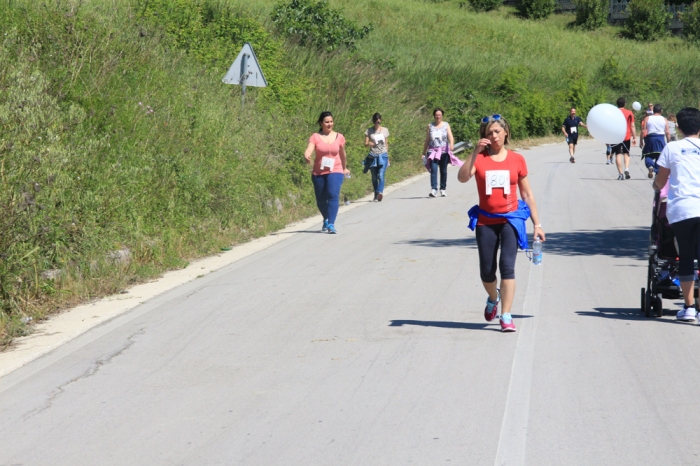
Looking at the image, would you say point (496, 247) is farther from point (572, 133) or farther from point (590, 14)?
point (590, 14)

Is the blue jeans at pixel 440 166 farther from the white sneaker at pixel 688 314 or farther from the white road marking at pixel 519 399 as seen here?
the white sneaker at pixel 688 314

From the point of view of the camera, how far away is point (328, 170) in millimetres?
15820

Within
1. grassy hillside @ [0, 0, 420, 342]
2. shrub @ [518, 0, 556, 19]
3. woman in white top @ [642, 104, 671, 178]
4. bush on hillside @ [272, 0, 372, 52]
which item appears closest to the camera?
grassy hillside @ [0, 0, 420, 342]

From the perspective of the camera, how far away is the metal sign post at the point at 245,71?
18453 mm

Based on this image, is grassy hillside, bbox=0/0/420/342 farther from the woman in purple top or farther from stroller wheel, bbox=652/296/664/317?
stroller wheel, bbox=652/296/664/317

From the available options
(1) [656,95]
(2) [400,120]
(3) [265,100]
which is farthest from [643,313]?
(1) [656,95]

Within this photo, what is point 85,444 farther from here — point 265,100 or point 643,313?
point 265,100

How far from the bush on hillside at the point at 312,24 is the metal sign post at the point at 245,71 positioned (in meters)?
13.2

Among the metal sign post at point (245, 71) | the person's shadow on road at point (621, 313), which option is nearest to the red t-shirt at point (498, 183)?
the person's shadow on road at point (621, 313)

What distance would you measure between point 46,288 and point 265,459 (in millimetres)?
5414

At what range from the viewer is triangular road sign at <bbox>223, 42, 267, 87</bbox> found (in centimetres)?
1845

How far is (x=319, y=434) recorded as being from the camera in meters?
5.63

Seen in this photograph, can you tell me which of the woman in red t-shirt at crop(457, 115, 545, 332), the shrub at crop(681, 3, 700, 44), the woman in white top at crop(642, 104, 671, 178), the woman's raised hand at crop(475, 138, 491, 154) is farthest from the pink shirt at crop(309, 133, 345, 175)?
the shrub at crop(681, 3, 700, 44)

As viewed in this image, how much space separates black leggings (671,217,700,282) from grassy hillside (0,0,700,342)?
582 centimetres
